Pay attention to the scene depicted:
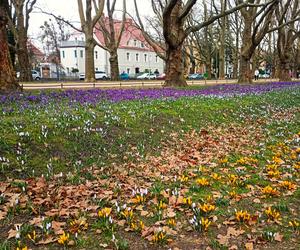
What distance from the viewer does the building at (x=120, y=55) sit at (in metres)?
79.3

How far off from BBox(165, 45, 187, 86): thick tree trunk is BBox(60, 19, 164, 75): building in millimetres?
53538

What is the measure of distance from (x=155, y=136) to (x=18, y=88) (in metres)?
7.76

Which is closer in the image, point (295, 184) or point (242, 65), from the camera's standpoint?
point (295, 184)

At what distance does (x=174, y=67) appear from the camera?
21594 millimetres

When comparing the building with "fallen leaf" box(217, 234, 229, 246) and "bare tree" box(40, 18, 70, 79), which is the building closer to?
"bare tree" box(40, 18, 70, 79)

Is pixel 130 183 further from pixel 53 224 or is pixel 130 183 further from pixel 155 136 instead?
pixel 155 136

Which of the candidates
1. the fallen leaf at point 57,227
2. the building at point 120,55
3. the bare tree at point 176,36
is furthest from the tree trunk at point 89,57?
the building at point 120,55

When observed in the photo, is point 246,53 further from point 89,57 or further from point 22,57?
point 22,57

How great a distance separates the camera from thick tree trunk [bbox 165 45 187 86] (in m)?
21.4

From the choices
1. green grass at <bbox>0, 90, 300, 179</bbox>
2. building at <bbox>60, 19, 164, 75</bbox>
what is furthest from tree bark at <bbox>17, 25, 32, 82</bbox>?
building at <bbox>60, 19, 164, 75</bbox>

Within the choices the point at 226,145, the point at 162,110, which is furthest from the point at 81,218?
the point at 162,110

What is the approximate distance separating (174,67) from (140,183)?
1661cm

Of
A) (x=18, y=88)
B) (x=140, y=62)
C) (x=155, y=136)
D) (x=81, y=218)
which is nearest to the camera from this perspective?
(x=81, y=218)

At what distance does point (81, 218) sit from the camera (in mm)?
4273
